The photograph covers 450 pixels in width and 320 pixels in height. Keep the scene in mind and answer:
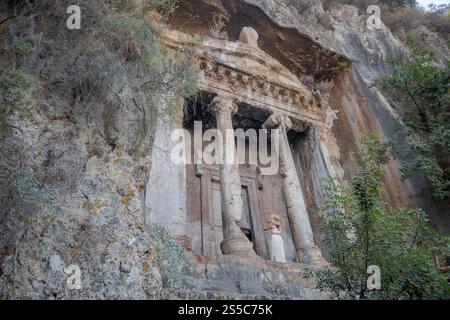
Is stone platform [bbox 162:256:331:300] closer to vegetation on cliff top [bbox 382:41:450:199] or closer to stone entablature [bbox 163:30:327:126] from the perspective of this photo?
stone entablature [bbox 163:30:327:126]

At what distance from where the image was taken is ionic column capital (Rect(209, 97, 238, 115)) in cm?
996

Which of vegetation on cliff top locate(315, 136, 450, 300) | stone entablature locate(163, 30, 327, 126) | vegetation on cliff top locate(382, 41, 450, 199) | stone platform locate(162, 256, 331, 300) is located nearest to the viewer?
vegetation on cliff top locate(315, 136, 450, 300)

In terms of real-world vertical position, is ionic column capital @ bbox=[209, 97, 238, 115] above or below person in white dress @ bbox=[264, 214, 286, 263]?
above

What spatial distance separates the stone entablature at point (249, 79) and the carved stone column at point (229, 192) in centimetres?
46

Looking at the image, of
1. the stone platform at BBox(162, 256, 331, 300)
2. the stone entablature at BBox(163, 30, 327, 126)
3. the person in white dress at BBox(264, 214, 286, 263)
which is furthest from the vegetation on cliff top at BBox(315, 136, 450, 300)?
the stone entablature at BBox(163, 30, 327, 126)

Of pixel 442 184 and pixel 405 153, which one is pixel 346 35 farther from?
Answer: pixel 442 184

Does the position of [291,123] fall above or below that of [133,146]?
above

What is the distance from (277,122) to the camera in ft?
35.6

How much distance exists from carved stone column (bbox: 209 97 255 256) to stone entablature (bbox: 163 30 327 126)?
457mm

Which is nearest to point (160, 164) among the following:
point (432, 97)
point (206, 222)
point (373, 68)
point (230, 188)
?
point (230, 188)

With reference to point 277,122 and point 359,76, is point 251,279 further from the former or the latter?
point 359,76

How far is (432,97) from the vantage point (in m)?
11.7

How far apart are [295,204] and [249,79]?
11.5ft
